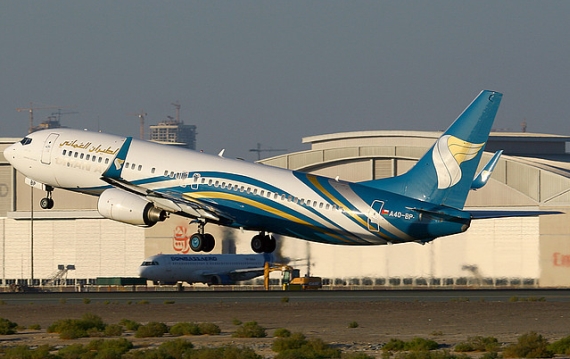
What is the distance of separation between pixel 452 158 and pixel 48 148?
913 inches

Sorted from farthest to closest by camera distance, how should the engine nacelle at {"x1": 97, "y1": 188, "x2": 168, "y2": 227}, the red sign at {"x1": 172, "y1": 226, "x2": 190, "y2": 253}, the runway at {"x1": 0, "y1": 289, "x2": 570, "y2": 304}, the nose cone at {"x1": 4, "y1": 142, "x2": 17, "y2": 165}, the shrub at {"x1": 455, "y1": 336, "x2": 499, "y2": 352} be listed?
the red sign at {"x1": 172, "y1": 226, "x2": 190, "y2": 253}, the runway at {"x1": 0, "y1": 289, "x2": 570, "y2": 304}, the nose cone at {"x1": 4, "y1": 142, "x2": 17, "y2": 165}, the engine nacelle at {"x1": 97, "y1": 188, "x2": 168, "y2": 227}, the shrub at {"x1": 455, "y1": 336, "x2": 499, "y2": 352}

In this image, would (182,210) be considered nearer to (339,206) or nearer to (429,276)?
(339,206)

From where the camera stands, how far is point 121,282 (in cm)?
11294

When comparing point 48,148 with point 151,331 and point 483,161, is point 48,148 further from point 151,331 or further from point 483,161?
point 483,161

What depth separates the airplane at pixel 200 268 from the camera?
108500 millimetres

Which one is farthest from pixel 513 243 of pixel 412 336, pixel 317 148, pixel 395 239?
pixel 412 336

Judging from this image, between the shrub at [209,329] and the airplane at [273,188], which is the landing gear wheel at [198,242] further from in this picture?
the shrub at [209,329]

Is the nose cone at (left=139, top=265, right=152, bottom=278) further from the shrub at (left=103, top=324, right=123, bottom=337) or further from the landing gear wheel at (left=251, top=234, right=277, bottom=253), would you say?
the shrub at (left=103, top=324, right=123, bottom=337)

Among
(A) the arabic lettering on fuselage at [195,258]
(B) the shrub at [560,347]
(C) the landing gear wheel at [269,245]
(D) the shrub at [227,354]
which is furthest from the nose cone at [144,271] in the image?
(B) the shrub at [560,347]

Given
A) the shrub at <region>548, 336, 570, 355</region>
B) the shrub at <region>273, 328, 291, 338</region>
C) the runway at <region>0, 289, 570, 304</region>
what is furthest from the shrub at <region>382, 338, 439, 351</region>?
the runway at <region>0, 289, 570, 304</region>

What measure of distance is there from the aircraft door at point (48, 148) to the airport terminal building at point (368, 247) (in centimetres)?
4437

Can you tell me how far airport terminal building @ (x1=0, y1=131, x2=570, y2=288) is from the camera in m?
102

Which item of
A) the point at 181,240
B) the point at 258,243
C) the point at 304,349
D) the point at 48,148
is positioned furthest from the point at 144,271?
the point at 304,349

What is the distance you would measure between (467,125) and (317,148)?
66.8 m
